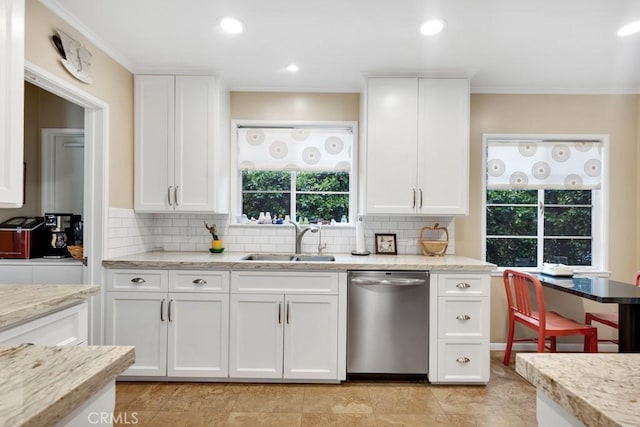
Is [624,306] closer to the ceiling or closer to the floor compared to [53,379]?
closer to the floor

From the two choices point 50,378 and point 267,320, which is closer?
point 50,378

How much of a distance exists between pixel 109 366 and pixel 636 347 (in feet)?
9.76

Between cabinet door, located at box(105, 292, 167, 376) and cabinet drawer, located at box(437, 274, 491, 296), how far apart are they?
2.09 metres

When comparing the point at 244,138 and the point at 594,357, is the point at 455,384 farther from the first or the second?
the point at 244,138

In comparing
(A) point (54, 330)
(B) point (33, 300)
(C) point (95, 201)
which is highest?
(C) point (95, 201)

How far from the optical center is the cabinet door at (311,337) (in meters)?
2.78

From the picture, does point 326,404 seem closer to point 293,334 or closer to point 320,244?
point 293,334

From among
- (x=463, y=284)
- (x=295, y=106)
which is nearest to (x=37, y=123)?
(x=295, y=106)

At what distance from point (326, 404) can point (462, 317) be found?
117cm

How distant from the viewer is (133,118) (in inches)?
126

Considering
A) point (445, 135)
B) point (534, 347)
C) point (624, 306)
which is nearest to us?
point (624, 306)

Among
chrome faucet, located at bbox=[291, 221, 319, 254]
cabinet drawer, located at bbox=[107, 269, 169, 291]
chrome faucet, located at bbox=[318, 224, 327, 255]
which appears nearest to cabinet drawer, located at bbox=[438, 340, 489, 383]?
chrome faucet, located at bbox=[318, 224, 327, 255]

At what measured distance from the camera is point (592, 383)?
743 mm

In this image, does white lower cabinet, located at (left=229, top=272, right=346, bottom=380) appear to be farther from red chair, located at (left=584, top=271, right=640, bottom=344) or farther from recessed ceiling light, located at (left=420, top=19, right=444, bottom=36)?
red chair, located at (left=584, top=271, right=640, bottom=344)
